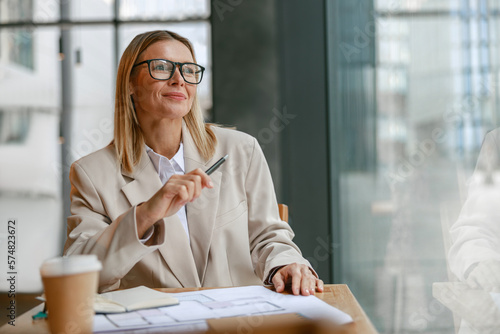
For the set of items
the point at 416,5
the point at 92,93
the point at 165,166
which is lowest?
the point at 165,166

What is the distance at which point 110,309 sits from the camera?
782 mm

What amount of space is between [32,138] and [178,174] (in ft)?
11.5

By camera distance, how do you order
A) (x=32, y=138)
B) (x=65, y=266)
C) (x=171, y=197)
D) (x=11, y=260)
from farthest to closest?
(x=32, y=138)
(x=11, y=260)
(x=171, y=197)
(x=65, y=266)

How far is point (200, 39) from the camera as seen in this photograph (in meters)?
4.34

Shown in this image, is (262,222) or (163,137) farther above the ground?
(163,137)

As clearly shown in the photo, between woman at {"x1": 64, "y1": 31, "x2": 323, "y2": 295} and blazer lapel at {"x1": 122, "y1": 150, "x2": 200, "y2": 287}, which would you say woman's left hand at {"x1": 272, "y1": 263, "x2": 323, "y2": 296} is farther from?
blazer lapel at {"x1": 122, "y1": 150, "x2": 200, "y2": 287}

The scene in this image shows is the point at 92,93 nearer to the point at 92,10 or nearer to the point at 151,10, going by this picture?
the point at 92,10

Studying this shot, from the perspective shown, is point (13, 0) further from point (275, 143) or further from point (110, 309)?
point (110, 309)

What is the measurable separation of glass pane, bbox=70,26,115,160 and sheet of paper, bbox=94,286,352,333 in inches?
139

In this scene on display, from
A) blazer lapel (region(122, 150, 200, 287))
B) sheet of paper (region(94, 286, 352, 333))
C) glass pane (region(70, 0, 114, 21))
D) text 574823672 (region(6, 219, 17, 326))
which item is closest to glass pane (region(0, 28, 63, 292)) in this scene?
glass pane (region(70, 0, 114, 21))

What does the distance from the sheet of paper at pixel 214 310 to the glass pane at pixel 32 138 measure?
11.6ft

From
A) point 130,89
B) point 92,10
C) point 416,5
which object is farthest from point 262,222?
point 92,10

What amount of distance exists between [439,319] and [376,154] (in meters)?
0.79

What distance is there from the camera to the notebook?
786 mm
